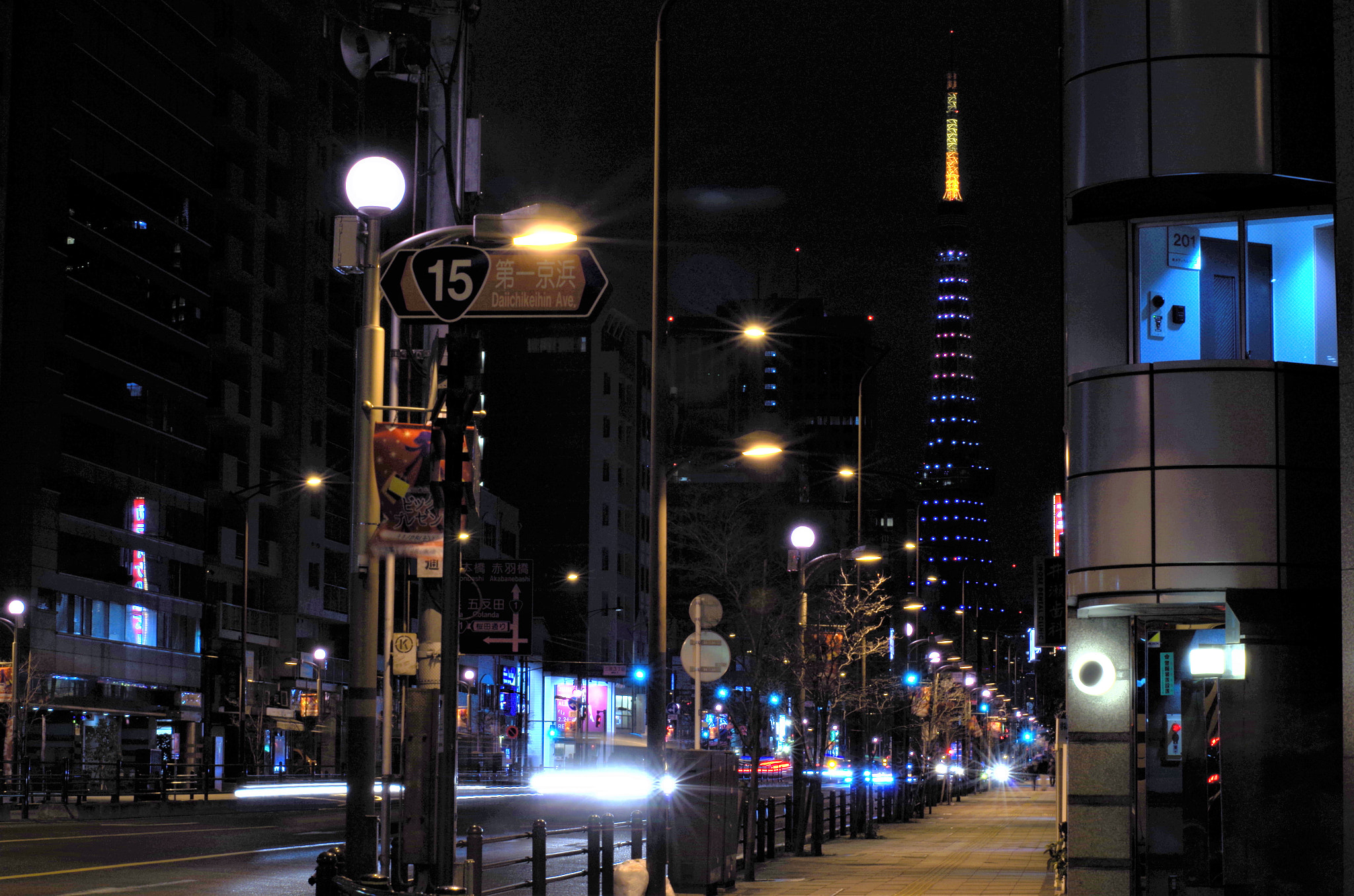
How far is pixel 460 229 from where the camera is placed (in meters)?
13.8

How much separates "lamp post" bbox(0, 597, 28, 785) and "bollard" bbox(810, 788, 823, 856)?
904 inches

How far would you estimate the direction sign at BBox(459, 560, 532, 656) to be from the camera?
1762 cm

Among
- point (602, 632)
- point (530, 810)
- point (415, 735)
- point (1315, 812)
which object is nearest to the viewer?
point (415, 735)

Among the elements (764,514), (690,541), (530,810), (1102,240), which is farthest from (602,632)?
(1102,240)

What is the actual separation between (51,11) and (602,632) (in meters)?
64.7

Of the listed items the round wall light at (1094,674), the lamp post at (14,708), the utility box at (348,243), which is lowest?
the lamp post at (14,708)

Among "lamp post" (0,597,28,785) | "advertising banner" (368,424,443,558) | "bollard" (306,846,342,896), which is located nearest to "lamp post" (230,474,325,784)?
"lamp post" (0,597,28,785)

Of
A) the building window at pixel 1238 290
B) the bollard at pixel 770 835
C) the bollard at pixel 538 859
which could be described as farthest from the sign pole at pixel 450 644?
the bollard at pixel 770 835

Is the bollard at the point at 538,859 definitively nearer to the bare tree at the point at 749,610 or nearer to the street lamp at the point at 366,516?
the street lamp at the point at 366,516

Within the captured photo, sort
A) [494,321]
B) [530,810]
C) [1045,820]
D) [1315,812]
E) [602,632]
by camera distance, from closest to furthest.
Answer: [494,321], [1315,812], [530,810], [1045,820], [602,632]

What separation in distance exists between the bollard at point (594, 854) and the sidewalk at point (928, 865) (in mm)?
7285

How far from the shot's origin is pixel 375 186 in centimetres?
1490

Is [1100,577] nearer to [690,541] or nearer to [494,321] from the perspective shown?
[494,321]

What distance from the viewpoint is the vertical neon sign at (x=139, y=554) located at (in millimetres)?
62969
